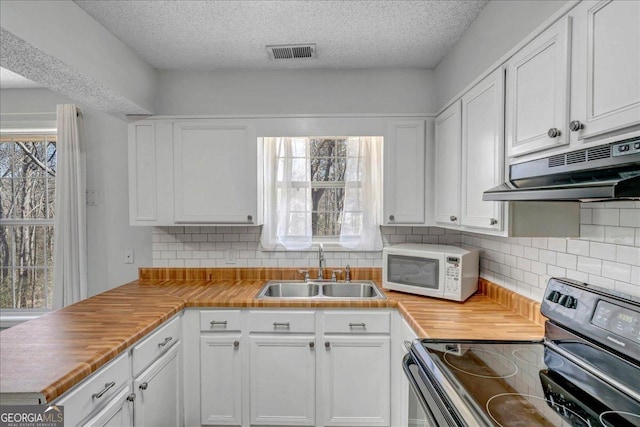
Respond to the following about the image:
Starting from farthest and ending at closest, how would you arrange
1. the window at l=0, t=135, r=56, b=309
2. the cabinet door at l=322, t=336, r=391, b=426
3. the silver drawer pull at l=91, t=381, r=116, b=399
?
the window at l=0, t=135, r=56, b=309 → the cabinet door at l=322, t=336, r=391, b=426 → the silver drawer pull at l=91, t=381, r=116, b=399

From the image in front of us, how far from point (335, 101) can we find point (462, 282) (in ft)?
5.11

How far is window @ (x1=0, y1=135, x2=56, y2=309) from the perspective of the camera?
281cm

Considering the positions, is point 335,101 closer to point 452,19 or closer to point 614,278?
point 452,19

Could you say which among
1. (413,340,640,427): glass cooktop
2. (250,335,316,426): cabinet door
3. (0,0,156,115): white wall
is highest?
(0,0,156,115): white wall

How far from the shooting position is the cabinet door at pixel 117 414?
1.31 meters

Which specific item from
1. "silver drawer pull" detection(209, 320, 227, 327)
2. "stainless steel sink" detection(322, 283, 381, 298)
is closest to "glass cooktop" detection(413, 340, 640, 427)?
"stainless steel sink" detection(322, 283, 381, 298)

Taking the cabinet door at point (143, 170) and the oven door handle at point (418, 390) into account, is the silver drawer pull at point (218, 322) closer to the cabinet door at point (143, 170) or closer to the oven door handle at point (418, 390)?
the cabinet door at point (143, 170)

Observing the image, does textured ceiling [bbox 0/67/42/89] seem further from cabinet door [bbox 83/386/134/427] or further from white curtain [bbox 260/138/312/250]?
cabinet door [bbox 83/386/134/427]

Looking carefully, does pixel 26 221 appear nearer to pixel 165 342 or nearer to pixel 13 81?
pixel 13 81

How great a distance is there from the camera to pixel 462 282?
6.41ft

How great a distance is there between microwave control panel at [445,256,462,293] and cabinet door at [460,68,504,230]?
271mm

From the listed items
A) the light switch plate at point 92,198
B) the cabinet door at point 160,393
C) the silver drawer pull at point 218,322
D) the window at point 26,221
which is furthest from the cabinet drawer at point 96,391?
the window at point 26,221

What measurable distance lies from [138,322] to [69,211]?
1459 millimetres

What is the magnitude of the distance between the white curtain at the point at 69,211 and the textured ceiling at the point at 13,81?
319 mm
